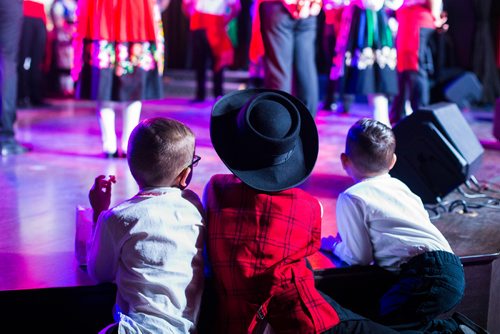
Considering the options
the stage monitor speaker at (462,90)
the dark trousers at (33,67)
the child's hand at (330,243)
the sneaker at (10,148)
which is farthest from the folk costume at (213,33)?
the child's hand at (330,243)

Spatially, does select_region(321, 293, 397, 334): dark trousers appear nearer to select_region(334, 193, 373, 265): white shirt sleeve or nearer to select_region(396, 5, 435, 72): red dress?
select_region(334, 193, 373, 265): white shirt sleeve

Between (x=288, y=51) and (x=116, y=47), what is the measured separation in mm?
869

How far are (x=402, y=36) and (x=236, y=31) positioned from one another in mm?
1783

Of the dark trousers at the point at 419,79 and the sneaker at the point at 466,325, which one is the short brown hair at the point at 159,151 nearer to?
the sneaker at the point at 466,325

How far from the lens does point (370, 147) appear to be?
2.00 meters

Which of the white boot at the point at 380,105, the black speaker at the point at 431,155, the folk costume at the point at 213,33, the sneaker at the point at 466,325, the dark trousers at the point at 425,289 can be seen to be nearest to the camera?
the dark trousers at the point at 425,289

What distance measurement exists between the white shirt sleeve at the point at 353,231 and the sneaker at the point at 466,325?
1.16 ft

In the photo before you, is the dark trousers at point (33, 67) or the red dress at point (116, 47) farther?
the dark trousers at point (33, 67)

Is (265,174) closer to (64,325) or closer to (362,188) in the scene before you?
(362,188)

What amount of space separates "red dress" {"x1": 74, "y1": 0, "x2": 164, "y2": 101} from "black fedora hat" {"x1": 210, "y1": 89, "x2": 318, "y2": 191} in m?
1.76

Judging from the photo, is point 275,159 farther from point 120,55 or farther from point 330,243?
point 120,55

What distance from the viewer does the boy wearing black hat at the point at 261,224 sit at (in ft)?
5.43

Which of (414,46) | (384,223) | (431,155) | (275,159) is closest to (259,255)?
(275,159)

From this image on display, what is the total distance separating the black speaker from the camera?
2.71 meters
